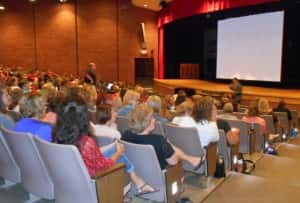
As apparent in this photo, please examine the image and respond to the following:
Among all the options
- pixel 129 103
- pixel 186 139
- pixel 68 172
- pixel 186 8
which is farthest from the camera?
pixel 186 8

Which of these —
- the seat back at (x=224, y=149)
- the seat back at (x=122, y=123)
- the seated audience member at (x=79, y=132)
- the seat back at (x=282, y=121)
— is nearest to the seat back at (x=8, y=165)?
the seated audience member at (x=79, y=132)

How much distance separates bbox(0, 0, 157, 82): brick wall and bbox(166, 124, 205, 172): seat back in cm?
1203

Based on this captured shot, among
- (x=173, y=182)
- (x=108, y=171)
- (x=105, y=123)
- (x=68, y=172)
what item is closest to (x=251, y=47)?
(x=105, y=123)

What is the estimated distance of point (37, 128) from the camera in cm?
275

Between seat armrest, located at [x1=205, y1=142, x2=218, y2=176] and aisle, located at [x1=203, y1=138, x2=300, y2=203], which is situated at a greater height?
seat armrest, located at [x1=205, y1=142, x2=218, y2=176]

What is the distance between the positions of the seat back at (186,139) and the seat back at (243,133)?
4.57 ft

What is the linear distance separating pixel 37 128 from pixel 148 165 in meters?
0.98

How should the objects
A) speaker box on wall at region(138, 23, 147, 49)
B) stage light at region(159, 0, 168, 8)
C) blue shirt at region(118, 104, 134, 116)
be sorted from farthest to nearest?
speaker box on wall at region(138, 23, 147, 49)
stage light at region(159, 0, 168, 8)
blue shirt at region(118, 104, 134, 116)

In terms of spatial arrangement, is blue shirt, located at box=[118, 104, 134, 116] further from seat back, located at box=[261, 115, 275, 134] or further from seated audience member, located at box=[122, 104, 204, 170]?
seat back, located at box=[261, 115, 275, 134]

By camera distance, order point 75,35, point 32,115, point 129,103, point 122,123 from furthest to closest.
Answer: point 75,35
point 129,103
point 122,123
point 32,115

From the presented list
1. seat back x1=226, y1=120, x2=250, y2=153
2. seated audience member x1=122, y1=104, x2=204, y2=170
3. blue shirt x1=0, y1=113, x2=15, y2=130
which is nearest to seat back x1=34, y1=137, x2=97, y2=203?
seated audience member x1=122, y1=104, x2=204, y2=170

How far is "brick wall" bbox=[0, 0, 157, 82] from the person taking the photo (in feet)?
46.9

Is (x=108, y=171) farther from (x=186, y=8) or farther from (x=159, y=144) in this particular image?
(x=186, y=8)

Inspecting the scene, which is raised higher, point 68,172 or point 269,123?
point 68,172
